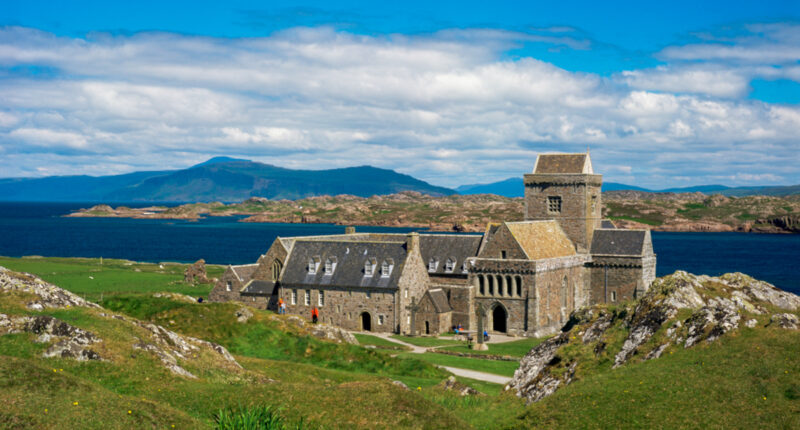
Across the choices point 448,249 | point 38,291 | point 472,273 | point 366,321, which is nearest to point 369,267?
point 366,321

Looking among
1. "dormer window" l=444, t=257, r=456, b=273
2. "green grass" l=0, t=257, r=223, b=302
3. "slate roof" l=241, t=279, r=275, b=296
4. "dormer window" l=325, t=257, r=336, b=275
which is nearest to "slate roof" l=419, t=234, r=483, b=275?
"dormer window" l=444, t=257, r=456, b=273

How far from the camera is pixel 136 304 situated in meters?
50.5

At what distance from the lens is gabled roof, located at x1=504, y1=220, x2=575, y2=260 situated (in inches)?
2906

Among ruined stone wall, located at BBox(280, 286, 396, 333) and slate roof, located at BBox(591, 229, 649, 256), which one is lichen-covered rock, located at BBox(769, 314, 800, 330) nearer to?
ruined stone wall, located at BBox(280, 286, 396, 333)

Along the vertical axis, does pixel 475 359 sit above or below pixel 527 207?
below

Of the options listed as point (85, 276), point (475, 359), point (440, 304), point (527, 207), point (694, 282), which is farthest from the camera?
point (85, 276)

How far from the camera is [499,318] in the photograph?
245 feet

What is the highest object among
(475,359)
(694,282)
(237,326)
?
(694,282)

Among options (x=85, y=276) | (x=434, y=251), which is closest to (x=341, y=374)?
(x=434, y=251)

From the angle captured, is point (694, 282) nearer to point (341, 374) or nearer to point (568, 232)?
point (341, 374)

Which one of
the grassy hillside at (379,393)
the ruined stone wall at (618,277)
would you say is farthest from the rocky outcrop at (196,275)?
the grassy hillside at (379,393)

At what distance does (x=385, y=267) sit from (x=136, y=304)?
92.6ft

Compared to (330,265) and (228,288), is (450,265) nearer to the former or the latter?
(330,265)

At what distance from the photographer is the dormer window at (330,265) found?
75500mm
